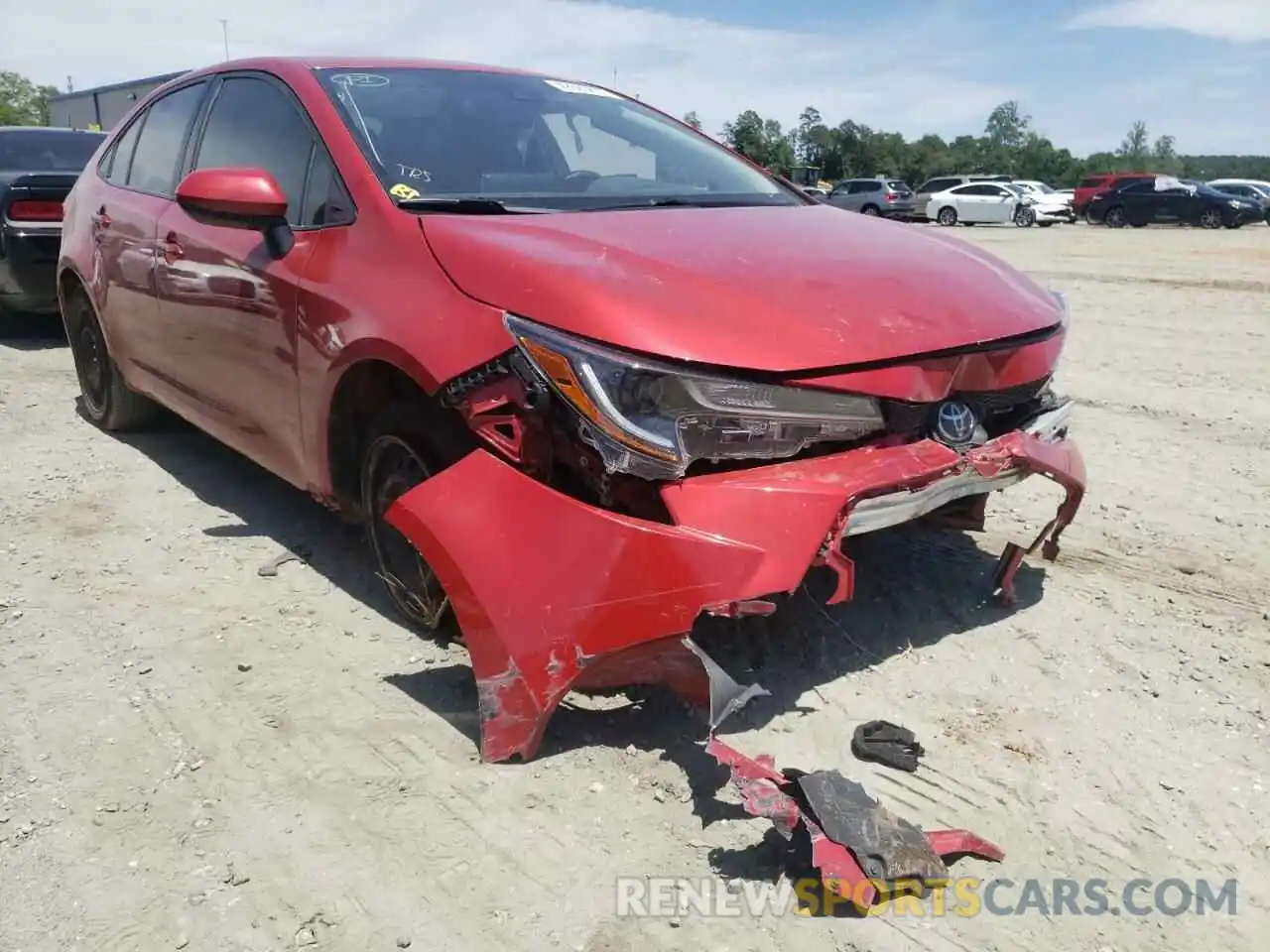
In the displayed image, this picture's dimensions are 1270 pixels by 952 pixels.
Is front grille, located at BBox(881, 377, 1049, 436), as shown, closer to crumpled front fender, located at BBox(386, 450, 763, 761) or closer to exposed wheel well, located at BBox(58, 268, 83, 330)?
crumpled front fender, located at BBox(386, 450, 763, 761)

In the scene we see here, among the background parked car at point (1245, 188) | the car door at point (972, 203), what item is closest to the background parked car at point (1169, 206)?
the car door at point (972, 203)

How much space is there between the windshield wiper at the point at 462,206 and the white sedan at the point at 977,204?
34066 mm

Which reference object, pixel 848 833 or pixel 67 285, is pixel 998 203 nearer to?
pixel 67 285

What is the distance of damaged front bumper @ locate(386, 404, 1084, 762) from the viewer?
2.22m

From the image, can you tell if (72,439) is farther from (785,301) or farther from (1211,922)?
(1211,922)

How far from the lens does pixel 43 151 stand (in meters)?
8.54

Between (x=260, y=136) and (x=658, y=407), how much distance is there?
210 centimetres

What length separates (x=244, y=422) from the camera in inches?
143

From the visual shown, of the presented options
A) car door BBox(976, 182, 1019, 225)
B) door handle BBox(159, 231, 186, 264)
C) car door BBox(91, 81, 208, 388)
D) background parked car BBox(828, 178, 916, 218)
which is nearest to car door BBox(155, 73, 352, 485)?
door handle BBox(159, 231, 186, 264)

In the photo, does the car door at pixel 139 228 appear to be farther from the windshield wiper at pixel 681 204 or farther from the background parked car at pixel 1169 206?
the background parked car at pixel 1169 206

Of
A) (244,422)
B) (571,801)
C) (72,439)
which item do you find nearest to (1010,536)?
(571,801)

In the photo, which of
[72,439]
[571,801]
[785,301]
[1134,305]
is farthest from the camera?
[1134,305]

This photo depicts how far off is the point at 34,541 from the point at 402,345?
7.16 ft

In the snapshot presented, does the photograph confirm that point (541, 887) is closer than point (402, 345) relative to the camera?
Yes
